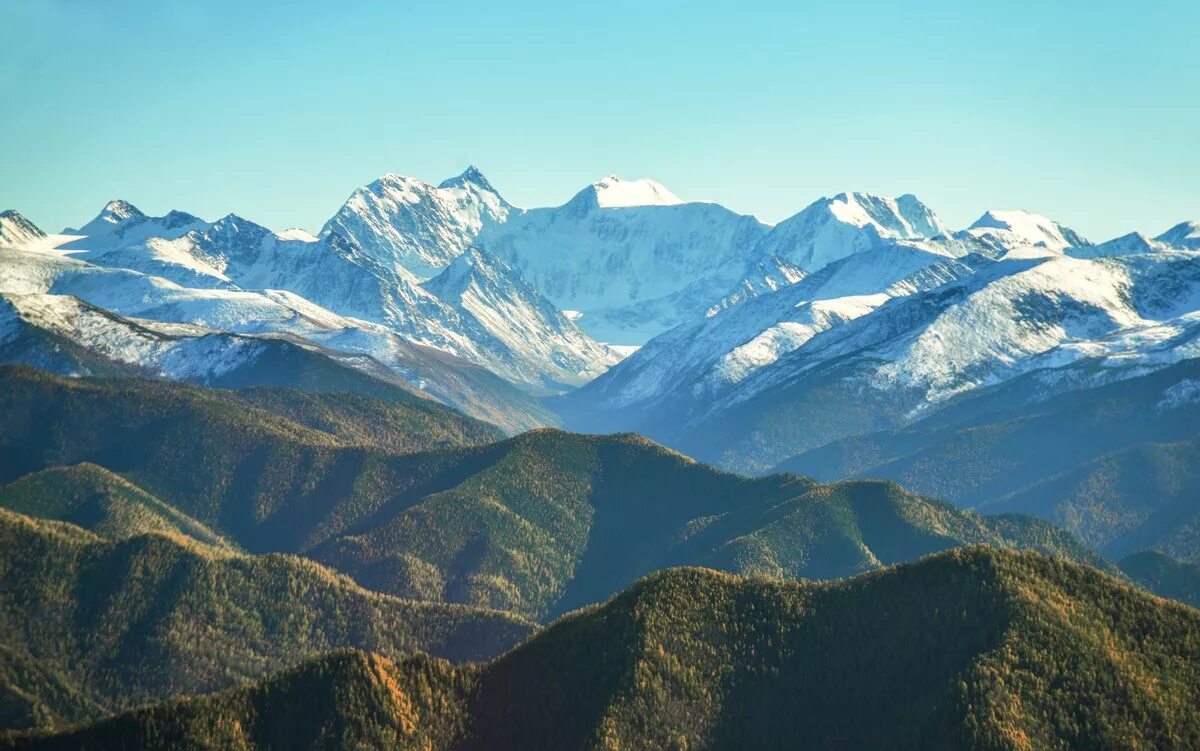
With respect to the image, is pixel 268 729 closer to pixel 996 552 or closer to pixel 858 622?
pixel 858 622

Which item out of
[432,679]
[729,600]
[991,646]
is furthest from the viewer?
[729,600]

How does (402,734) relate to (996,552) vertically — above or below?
below

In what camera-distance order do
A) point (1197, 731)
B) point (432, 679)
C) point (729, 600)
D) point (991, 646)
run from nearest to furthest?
point (1197, 731)
point (991, 646)
point (432, 679)
point (729, 600)

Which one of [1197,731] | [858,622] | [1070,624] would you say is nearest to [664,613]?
[858,622]

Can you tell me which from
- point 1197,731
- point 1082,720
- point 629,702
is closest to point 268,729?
point 629,702

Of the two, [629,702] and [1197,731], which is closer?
[1197,731]

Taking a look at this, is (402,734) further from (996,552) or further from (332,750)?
(996,552)
